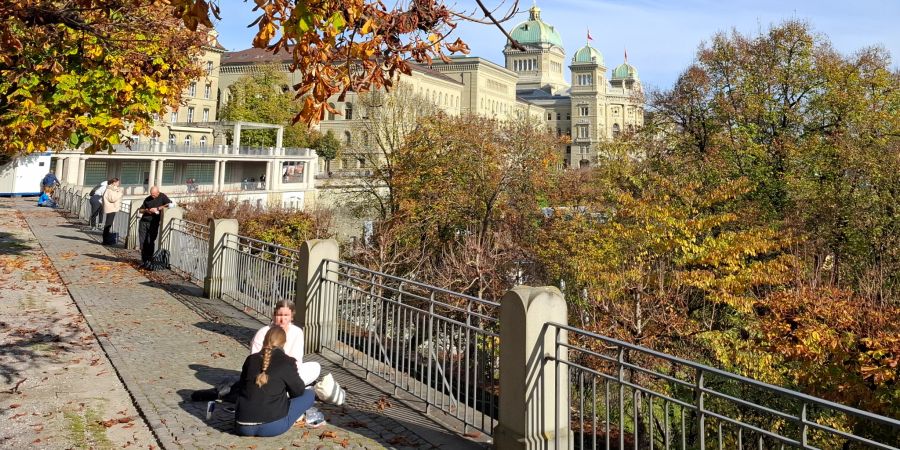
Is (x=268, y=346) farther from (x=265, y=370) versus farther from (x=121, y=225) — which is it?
(x=121, y=225)

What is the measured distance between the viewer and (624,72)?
164750 mm

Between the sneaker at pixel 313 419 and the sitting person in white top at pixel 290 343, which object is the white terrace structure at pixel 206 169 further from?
the sneaker at pixel 313 419

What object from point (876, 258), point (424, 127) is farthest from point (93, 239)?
point (876, 258)

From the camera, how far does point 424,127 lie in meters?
41.4

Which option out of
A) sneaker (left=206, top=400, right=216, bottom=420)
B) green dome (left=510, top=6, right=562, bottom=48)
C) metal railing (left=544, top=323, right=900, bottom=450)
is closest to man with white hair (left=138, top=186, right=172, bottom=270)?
metal railing (left=544, top=323, right=900, bottom=450)

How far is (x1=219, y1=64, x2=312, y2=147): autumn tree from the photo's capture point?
76.6 meters

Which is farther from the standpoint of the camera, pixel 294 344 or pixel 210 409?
pixel 294 344

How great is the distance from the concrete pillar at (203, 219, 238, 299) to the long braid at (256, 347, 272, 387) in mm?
7616

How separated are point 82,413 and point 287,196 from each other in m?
63.5

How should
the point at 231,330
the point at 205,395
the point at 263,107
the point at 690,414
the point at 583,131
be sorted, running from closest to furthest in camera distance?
the point at 205,395, the point at 231,330, the point at 690,414, the point at 263,107, the point at 583,131

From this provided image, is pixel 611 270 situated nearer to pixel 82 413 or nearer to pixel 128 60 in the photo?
pixel 128 60

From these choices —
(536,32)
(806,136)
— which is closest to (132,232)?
(806,136)

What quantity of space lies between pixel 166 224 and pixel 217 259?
424 cm

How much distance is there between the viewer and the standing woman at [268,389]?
6.02 m
